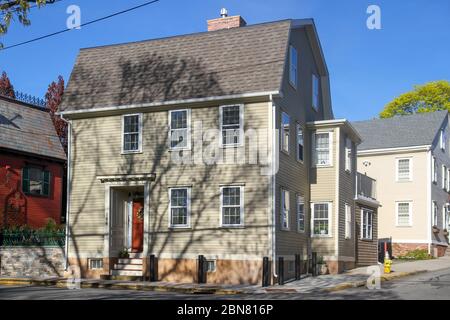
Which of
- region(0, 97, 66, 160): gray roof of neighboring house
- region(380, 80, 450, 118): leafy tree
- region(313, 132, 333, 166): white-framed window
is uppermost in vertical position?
region(380, 80, 450, 118): leafy tree

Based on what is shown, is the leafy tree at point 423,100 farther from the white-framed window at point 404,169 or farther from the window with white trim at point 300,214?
the window with white trim at point 300,214

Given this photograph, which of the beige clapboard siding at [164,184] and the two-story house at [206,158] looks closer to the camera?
the beige clapboard siding at [164,184]

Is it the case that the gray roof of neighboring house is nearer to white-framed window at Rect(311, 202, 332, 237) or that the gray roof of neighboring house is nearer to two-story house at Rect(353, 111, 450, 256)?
white-framed window at Rect(311, 202, 332, 237)

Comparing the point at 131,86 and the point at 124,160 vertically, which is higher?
the point at 131,86

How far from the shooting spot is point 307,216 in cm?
2839

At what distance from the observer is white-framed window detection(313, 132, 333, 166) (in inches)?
1126

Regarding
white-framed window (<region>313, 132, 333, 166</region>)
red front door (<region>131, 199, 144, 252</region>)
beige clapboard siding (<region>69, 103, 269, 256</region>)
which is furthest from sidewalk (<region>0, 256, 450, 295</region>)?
white-framed window (<region>313, 132, 333, 166</region>)

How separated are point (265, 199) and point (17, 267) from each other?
35.5 ft

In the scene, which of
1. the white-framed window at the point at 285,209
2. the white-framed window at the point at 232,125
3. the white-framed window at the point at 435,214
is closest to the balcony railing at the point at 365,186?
the white-framed window at the point at 285,209

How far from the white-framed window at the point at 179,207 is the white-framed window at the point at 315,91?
26.3 feet

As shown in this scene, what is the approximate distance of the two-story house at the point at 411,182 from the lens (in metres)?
43.2

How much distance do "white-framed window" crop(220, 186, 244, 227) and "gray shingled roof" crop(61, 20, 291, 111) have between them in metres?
3.51
